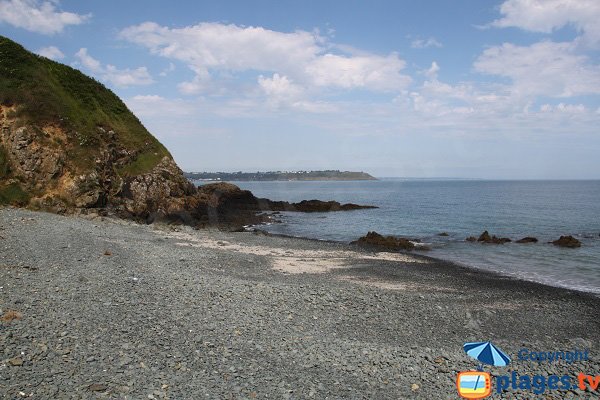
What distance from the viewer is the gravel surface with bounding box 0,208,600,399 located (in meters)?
7.81

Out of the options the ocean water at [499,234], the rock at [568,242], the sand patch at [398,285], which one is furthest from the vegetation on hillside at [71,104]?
the rock at [568,242]

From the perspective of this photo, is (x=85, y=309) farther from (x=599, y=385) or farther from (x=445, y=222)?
(x=445, y=222)

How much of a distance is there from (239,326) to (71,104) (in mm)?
32729

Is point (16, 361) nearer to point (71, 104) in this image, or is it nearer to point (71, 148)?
point (71, 148)

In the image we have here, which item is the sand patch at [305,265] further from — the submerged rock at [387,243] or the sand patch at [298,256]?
the submerged rock at [387,243]

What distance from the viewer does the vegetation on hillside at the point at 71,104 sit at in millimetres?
32531

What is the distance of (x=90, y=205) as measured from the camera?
31.5 m

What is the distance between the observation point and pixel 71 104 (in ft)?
118

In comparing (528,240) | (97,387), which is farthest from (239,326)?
(528,240)

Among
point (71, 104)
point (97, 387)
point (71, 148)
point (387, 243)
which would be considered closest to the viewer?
point (97, 387)

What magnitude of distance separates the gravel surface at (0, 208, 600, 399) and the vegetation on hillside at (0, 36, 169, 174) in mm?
15244

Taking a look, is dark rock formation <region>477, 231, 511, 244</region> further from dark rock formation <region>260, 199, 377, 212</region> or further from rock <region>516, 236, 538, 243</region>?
dark rock formation <region>260, 199, 377, 212</region>

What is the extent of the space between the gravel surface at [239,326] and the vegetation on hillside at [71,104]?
15.2 m

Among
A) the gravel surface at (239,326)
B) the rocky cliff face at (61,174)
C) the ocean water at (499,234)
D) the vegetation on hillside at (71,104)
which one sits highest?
the vegetation on hillside at (71,104)
